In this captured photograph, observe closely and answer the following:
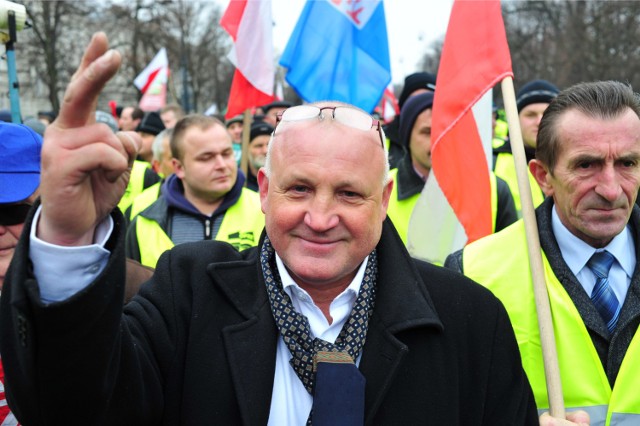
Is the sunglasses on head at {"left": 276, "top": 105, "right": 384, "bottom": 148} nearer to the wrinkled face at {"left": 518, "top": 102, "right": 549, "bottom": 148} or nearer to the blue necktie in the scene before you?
the blue necktie

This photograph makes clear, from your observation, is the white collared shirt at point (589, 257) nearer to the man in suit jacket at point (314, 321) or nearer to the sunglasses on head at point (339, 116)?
the man in suit jacket at point (314, 321)

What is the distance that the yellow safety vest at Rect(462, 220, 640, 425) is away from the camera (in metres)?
2.58

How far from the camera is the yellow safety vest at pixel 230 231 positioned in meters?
4.81

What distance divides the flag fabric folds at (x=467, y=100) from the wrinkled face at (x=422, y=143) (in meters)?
1.24

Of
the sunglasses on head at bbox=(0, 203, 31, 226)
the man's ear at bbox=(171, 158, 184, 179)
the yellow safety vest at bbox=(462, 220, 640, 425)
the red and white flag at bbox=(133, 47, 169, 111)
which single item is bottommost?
the yellow safety vest at bbox=(462, 220, 640, 425)

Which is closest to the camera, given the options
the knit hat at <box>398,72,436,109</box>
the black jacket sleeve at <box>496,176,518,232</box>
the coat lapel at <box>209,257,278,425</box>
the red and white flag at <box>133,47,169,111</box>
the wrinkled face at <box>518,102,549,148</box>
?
the coat lapel at <box>209,257,278,425</box>

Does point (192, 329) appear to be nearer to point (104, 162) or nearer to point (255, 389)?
point (255, 389)

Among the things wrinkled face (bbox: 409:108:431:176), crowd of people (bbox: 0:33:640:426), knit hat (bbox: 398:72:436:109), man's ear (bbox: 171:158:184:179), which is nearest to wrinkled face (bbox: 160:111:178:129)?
knit hat (bbox: 398:72:436:109)

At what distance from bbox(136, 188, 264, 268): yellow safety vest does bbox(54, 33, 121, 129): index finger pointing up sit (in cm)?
320

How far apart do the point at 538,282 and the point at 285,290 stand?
96 cm

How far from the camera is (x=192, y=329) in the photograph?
2219mm

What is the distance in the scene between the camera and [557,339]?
108 inches

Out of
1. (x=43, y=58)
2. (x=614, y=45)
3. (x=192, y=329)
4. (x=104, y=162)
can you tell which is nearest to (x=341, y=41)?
(x=192, y=329)

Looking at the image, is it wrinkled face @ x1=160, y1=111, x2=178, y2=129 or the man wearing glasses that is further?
wrinkled face @ x1=160, y1=111, x2=178, y2=129
